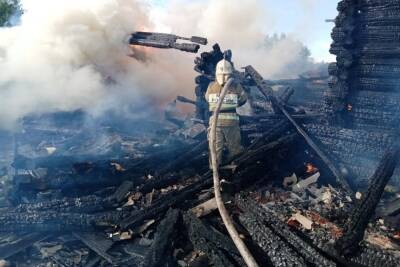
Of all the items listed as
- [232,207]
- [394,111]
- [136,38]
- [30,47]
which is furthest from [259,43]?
[232,207]

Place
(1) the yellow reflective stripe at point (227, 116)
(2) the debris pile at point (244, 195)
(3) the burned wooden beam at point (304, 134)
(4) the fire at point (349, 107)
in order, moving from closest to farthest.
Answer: (2) the debris pile at point (244, 195) → (3) the burned wooden beam at point (304, 134) → (1) the yellow reflective stripe at point (227, 116) → (4) the fire at point (349, 107)

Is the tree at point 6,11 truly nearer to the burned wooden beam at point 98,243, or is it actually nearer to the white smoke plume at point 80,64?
the white smoke plume at point 80,64

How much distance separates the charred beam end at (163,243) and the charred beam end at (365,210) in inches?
99.7

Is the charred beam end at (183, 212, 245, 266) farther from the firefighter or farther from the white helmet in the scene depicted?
the white helmet

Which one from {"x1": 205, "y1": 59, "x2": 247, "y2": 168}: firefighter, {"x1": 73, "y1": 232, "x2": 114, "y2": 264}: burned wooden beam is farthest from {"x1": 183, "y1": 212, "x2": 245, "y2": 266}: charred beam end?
{"x1": 205, "y1": 59, "x2": 247, "y2": 168}: firefighter

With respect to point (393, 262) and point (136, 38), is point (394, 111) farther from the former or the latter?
point (136, 38)

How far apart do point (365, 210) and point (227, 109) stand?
12.8 ft

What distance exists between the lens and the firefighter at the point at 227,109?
8.48 m

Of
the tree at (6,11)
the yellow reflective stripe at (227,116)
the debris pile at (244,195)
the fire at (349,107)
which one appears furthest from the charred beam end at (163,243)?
the tree at (6,11)

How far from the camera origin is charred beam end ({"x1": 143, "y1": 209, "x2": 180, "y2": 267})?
17.5ft

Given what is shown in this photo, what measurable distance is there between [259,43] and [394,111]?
26.3 metres

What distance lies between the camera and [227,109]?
28.1 feet

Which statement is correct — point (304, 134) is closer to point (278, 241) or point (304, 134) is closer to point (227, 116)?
point (227, 116)

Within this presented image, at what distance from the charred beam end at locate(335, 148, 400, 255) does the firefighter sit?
3.22m
